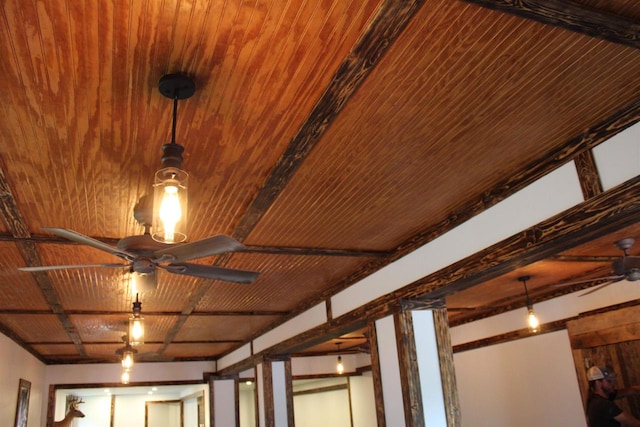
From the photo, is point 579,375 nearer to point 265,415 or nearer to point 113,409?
point 265,415

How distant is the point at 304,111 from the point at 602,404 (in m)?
4.01

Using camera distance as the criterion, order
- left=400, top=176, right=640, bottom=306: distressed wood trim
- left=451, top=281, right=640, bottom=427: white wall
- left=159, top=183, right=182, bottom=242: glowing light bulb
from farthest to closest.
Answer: left=451, top=281, right=640, bottom=427: white wall, left=400, top=176, right=640, bottom=306: distressed wood trim, left=159, top=183, right=182, bottom=242: glowing light bulb

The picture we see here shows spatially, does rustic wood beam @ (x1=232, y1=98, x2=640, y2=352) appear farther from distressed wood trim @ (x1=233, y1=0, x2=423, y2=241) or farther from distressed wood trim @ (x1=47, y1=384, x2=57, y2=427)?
distressed wood trim @ (x1=47, y1=384, x2=57, y2=427)

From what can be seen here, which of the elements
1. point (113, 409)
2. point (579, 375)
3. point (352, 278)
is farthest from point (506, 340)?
point (113, 409)

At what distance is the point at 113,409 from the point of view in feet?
52.1

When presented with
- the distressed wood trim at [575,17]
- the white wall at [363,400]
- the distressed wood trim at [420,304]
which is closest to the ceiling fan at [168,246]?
the distressed wood trim at [575,17]

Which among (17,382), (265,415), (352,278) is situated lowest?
(265,415)

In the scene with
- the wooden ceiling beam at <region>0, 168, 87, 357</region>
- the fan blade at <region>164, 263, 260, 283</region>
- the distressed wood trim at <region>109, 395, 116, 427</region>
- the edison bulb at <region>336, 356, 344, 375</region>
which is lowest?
the distressed wood trim at <region>109, 395, 116, 427</region>

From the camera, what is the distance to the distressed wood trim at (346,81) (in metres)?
2.08

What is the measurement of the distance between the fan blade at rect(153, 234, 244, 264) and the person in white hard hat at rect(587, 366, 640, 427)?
389cm

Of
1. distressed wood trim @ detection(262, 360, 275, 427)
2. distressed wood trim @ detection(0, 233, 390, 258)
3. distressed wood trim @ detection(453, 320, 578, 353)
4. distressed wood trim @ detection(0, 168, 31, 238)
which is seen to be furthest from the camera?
distressed wood trim @ detection(262, 360, 275, 427)

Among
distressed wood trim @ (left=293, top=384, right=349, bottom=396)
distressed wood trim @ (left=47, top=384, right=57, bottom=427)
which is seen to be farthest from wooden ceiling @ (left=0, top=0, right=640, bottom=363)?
distressed wood trim @ (left=293, top=384, right=349, bottom=396)

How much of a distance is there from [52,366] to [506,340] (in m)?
8.54

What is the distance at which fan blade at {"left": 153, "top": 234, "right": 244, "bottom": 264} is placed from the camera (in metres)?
2.58
